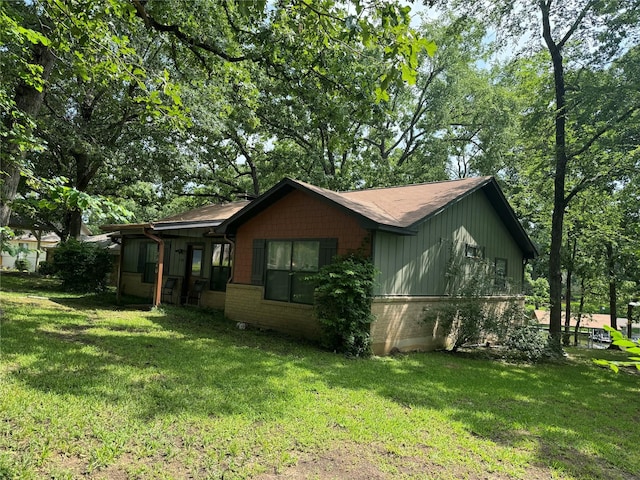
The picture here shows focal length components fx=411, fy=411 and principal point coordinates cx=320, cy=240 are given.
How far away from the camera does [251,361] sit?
721 centimetres

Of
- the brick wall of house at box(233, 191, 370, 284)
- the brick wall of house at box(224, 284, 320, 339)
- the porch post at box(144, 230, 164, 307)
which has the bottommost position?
the brick wall of house at box(224, 284, 320, 339)

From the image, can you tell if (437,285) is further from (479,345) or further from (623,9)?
(623,9)

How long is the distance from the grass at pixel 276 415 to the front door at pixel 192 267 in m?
5.88

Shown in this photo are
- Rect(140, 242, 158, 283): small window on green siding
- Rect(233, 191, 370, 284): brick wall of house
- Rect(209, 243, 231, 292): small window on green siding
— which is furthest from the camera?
Rect(140, 242, 158, 283): small window on green siding

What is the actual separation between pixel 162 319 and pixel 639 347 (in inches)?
433

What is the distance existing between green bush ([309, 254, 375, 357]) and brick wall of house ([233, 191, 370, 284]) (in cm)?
80

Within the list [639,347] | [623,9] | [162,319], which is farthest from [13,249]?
[623,9]

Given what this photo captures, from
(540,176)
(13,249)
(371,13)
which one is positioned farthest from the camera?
(540,176)

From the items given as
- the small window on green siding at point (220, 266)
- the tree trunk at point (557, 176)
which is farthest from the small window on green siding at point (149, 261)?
the tree trunk at point (557, 176)

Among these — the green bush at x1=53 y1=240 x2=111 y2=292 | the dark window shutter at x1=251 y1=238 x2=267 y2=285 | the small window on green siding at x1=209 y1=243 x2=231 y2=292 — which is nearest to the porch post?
the small window on green siding at x1=209 y1=243 x2=231 y2=292

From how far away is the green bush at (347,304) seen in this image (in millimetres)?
8406

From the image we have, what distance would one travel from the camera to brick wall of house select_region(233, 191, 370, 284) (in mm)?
9539

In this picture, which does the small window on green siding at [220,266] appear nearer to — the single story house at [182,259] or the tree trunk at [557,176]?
the single story house at [182,259]

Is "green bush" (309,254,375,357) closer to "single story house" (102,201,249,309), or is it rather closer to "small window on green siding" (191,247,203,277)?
"single story house" (102,201,249,309)
